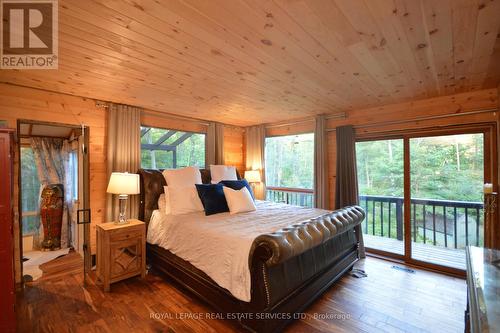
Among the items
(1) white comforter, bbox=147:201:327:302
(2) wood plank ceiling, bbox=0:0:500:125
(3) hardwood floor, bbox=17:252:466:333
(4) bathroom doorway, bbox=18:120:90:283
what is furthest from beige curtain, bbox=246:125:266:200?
(4) bathroom doorway, bbox=18:120:90:283

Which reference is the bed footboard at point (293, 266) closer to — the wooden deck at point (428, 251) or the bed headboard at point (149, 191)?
the wooden deck at point (428, 251)

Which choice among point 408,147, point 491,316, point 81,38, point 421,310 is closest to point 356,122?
point 408,147

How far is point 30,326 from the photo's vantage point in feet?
6.59

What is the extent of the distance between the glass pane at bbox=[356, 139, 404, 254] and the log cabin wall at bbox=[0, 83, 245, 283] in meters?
3.41

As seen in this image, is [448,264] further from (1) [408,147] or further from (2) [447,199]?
(1) [408,147]

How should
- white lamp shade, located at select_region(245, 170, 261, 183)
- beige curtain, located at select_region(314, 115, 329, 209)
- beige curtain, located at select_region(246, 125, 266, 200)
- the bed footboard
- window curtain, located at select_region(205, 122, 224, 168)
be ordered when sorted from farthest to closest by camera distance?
beige curtain, located at select_region(246, 125, 266, 200) < white lamp shade, located at select_region(245, 170, 261, 183) < window curtain, located at select_region(205, 122, 224, 168) < beige curtain, located at select_region(314, 115, 329, 209) < the bed footboard

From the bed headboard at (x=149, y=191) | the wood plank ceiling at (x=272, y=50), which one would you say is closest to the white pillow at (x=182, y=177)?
the bed headboard at (x=149, y=191)

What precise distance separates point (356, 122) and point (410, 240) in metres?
2.00

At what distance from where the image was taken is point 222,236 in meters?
2.16

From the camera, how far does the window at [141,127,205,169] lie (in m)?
3.99

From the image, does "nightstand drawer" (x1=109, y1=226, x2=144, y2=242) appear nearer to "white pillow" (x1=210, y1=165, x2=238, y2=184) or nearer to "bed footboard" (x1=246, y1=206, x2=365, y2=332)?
"white pillow" (x1=210, y1=165, x2=238, y2=184)

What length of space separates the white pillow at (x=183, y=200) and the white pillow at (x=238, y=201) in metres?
0.43

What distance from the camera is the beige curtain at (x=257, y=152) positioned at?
498 cm

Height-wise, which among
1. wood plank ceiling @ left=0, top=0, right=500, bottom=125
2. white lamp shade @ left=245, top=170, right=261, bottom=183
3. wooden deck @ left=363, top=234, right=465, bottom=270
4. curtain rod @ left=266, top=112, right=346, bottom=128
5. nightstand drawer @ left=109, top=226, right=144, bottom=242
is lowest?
wooden deck @ left=363, top=234, right=465, bottom=270
